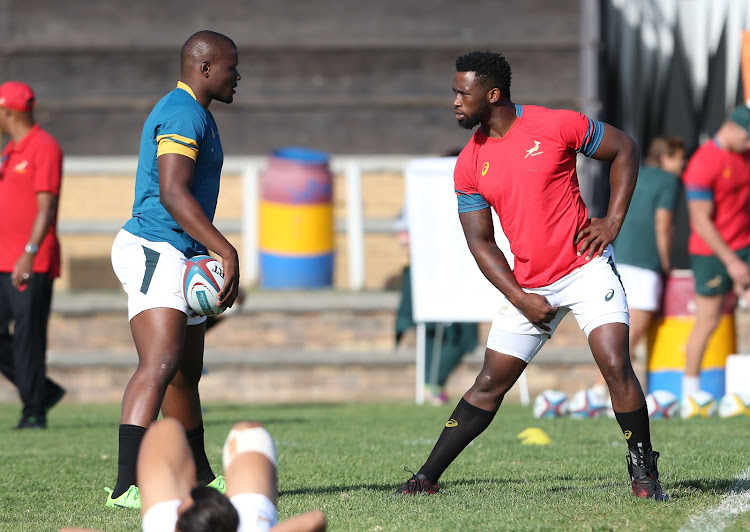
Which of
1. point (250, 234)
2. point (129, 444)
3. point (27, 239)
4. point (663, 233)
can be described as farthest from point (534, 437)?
point (250, 234)

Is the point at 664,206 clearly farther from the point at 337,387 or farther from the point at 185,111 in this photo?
the point at 185,111

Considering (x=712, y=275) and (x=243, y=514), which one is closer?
(x=243, y=514)

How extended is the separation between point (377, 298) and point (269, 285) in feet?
6.38

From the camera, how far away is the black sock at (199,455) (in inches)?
238

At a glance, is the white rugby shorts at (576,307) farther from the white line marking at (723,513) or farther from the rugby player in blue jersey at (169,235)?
the rugby player in blue jersey at (169,235)

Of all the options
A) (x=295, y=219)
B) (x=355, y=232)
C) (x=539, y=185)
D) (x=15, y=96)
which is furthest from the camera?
(x=355, y=232)

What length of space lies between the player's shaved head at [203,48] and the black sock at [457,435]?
2.03 meters

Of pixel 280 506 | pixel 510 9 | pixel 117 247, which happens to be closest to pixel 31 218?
pixel 117 247

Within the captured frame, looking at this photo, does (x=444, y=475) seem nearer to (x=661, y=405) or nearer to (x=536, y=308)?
(x=536, y=308)

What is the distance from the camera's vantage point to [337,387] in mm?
14375

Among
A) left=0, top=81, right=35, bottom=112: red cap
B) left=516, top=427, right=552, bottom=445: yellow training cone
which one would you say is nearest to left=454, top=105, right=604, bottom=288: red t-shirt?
left=516, top=427, right=552, bottom=445: yellow training cone

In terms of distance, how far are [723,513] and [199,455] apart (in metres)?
2.48

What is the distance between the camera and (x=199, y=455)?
606 centimetres

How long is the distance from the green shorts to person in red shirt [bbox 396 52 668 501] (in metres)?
5.58
